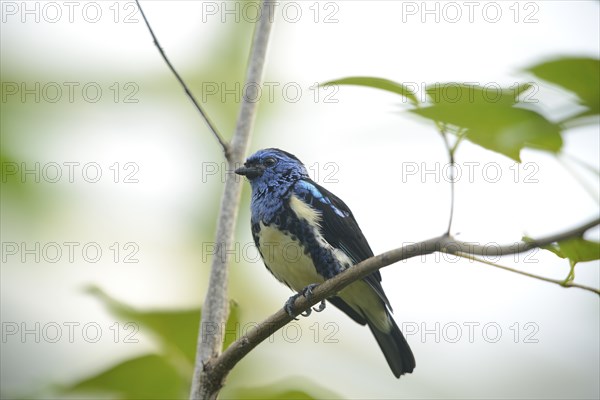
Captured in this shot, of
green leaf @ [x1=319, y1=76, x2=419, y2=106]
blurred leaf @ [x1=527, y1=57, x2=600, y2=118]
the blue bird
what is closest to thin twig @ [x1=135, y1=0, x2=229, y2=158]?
the blue bird

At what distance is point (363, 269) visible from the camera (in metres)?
2.05

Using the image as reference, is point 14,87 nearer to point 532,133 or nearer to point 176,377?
point 176,377

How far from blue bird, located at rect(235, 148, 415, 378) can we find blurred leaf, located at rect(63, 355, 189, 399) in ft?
3.42

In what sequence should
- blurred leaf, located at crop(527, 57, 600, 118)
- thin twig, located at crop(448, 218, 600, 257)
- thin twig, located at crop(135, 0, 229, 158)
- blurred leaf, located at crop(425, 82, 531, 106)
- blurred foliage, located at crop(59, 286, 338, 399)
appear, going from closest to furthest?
blurred leaf, located at crop(527, 57, 600, 118), blurred leaf, located at crop(425, 82, 531, 106), thin twig, located at crop(448, 218, 600, 257), blurred foliage, located at crop(59, 286, 338, 399), thin twig, located at crop(135, 0, 229, 158)

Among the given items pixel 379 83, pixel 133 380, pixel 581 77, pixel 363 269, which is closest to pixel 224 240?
pixel 133 380

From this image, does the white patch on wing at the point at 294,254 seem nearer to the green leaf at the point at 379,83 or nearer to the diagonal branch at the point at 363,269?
the diagonal branch at the point at 363,269

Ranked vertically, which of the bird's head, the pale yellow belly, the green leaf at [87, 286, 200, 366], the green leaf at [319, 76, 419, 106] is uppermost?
the bird's head

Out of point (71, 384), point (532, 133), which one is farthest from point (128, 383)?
point (532, 133)

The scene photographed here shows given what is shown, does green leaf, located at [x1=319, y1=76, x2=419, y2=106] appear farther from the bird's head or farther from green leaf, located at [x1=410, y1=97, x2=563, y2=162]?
the bird's head

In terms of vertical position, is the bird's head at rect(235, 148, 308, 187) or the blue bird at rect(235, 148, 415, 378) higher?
the bird's head at rect(235, 148, 308, 187)

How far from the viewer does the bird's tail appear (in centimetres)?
398

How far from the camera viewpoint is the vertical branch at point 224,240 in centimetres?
252

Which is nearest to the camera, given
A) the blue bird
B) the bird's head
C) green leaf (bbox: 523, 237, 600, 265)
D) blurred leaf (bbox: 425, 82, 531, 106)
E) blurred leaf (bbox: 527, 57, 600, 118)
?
blurred leaf (bbox: 527, 57, 600, 118)

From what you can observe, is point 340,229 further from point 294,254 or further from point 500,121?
point 500,121
